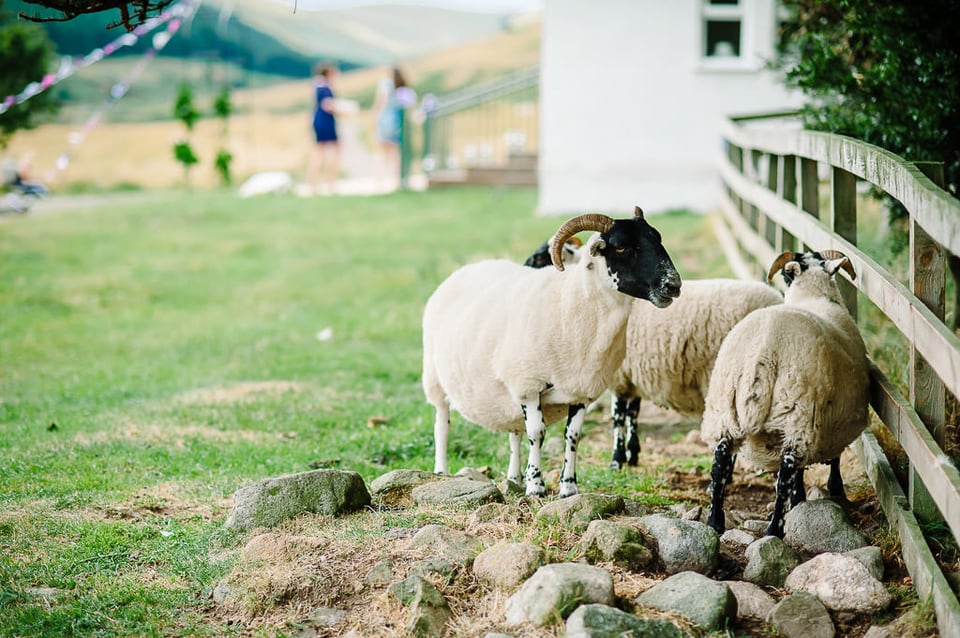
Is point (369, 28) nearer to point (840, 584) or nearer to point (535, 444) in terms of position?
point (535, 444)

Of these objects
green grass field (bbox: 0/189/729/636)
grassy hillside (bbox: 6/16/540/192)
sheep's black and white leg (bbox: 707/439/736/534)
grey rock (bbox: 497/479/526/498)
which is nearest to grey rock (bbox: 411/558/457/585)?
green grass field (bbox: 0/189/729/636)

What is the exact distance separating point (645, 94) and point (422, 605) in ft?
52.2

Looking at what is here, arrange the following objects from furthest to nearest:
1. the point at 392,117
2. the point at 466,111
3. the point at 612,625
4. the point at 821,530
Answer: the point at 466,111 → the point at 392,117 → the point at 821,530 → the point at 612,625

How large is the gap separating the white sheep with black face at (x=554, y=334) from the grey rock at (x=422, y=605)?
152 cm

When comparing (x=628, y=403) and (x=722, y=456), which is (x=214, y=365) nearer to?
(x=628, y=403)

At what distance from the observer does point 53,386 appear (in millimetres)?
10133

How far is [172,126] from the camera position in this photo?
3506 centimetres

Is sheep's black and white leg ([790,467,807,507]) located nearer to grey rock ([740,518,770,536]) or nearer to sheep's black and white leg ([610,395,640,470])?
grey rock ([740,518,770,536])

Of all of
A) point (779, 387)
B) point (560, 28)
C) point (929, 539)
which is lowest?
point (929, 539)

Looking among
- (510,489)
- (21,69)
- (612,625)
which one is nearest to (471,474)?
(510,489)

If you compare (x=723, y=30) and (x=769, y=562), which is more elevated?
(x=723, y=30)

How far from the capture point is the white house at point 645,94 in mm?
18859

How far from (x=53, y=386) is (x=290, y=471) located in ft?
13.8

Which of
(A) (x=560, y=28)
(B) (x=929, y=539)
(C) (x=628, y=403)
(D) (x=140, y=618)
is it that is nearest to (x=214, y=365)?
(C) (x=628, y=403)
